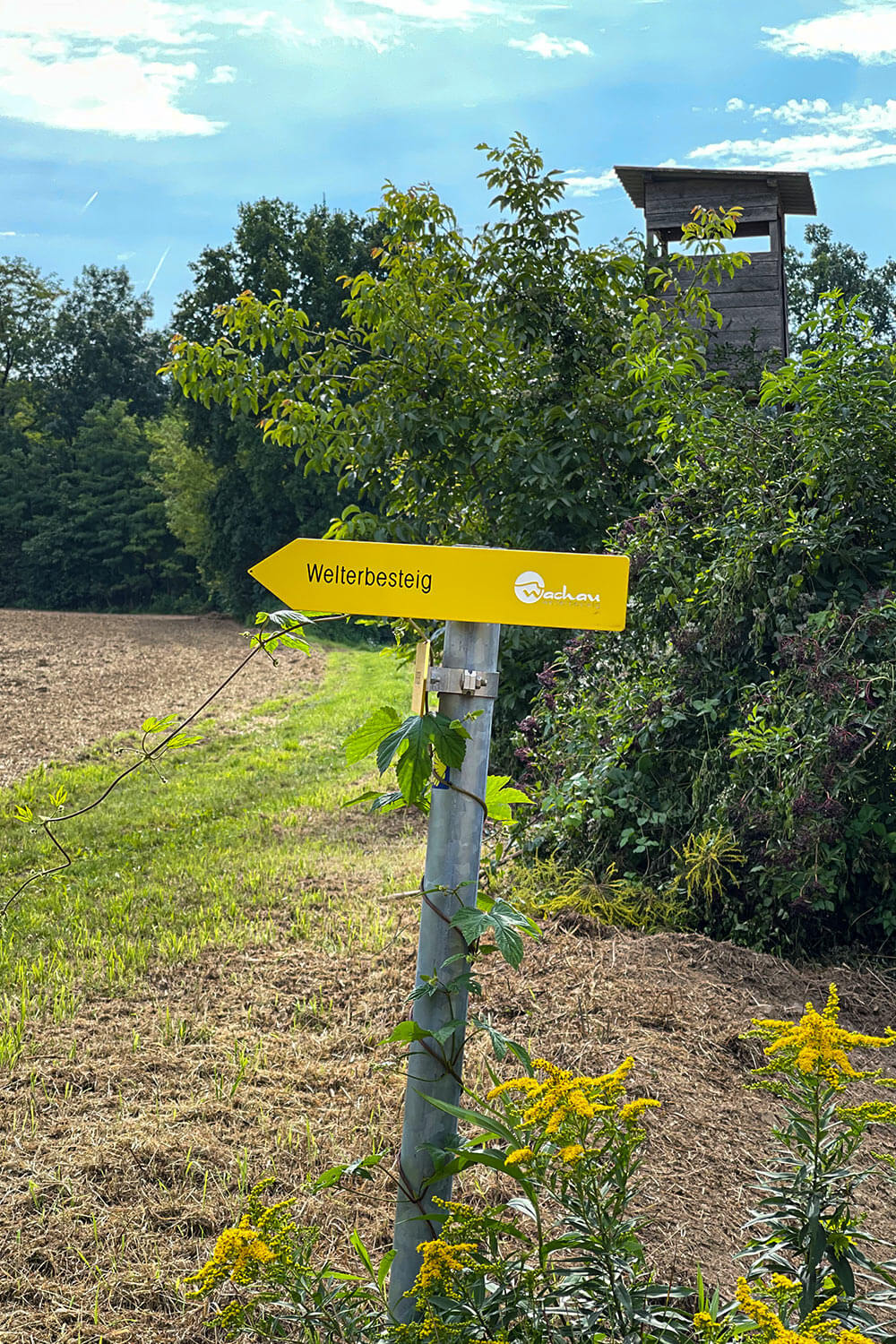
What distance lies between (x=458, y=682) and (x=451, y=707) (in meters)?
0.05

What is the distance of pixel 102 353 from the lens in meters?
50.2

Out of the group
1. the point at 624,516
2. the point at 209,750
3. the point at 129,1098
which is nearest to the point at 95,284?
the point at 209,750

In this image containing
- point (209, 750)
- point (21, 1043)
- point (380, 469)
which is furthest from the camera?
point (209, 750)

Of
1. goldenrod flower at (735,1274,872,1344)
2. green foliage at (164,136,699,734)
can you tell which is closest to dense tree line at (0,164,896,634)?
green foliage at (164,136,699,734)

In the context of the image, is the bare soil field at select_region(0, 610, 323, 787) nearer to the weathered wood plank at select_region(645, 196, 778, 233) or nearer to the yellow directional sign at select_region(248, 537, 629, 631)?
the weathered wood plank at select_region(645, 196, 778, 233)

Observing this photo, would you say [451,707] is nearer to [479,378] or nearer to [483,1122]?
[483,1122]

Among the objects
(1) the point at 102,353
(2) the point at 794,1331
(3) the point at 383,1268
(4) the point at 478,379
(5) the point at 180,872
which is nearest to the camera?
(2) the point at 794,1331

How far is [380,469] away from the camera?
798cm

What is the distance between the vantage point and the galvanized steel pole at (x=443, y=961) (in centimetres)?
196

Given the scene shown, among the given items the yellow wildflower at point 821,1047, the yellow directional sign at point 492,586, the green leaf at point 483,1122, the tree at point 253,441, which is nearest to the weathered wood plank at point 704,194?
the yellow directional sign at point 492,586

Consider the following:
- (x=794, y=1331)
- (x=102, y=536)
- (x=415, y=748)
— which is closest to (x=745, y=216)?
(x=415, y=748)

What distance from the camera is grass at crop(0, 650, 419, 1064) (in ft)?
14.6

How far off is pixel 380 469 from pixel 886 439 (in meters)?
4.29

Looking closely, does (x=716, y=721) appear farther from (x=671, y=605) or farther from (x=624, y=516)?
(x=624, y=516)
